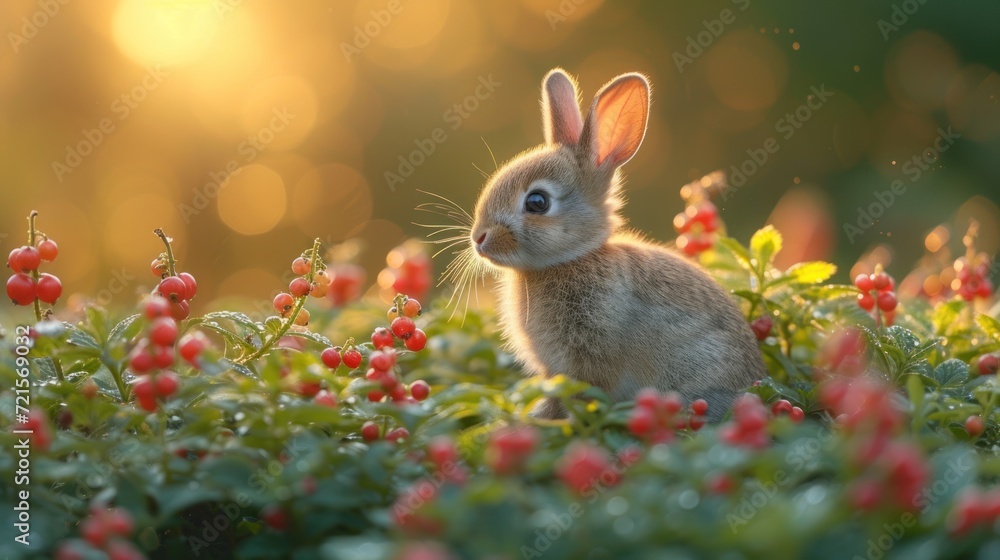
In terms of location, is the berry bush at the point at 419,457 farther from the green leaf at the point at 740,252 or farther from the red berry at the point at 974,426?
the green leaf at the point at 740,252

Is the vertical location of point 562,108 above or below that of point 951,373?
above

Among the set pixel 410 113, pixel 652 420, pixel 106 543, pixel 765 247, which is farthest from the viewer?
pixel 410 113

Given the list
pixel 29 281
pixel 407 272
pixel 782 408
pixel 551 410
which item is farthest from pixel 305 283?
pixel 782 408

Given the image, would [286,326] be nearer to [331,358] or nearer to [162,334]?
[331,358]

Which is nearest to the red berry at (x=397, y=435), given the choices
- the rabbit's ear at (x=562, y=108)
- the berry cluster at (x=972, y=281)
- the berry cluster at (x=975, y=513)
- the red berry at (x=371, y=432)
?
the red berry at (x=371, y=432)

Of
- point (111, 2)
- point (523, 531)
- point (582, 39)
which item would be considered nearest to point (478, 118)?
point (582, 39)

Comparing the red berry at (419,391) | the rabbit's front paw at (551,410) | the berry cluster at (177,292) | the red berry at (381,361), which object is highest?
the berry cluster at (177,292)
